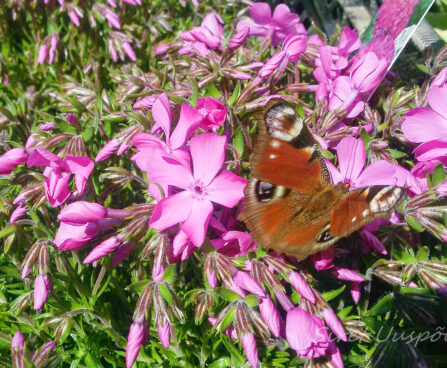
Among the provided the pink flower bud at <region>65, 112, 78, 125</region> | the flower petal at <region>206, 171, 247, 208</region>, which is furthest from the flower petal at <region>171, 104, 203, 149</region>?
the pink flower bud at <region>65, 112, 78, 125</region>

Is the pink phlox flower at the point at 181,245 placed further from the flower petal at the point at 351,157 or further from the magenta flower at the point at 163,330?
the flower petal at the point at 351,157

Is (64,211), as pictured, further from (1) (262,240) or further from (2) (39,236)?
(1) (262,240)

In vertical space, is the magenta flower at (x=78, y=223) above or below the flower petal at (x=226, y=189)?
below

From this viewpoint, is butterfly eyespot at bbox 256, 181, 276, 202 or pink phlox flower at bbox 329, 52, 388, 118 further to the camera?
pink phlox flower at bbox 329, 52, 388, 118

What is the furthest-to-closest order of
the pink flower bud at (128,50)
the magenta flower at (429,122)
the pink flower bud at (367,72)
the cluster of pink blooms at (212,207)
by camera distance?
1. the pink flower bud at (128,50)
2. the pink flower bud at (367,72)
3. the magenta flower at (429,122)
4. the cluster of pink blooms at (212,207)

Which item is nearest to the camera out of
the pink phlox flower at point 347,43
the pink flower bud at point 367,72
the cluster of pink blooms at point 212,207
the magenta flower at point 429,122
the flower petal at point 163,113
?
the cluster of pink blooms at point 212,207

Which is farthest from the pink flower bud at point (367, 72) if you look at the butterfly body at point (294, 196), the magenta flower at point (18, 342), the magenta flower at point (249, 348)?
the magenta flower at point (18, 342)

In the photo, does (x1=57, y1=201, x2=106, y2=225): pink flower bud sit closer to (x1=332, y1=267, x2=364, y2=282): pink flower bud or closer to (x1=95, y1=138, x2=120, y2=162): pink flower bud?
(x1=95, y1=138, x2=120, y2=162): pink flower bud

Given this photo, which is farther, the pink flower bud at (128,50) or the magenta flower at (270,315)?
the pink flower bud at (128,50)
